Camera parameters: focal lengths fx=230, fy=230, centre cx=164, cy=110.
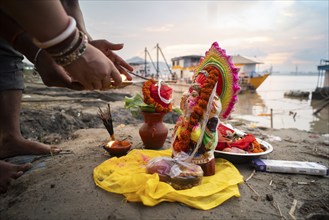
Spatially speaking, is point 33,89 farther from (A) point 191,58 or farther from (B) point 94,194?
(A) point 191,58

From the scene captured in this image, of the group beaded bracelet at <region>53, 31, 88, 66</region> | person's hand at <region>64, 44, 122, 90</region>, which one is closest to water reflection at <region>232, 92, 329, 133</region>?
person's hand at <region>64, 44, 122, 90</region>

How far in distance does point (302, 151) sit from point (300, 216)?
7.05 feet

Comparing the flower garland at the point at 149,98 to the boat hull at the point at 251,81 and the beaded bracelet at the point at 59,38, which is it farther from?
the boat hull at the point at 251,81

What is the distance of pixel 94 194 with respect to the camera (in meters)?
1.92

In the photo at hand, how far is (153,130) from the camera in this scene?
Result: 299cm

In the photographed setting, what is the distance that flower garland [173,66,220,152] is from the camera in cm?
224

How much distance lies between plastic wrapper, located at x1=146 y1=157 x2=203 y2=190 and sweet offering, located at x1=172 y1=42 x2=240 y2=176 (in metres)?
0.19

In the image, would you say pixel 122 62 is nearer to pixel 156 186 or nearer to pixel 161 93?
pixel 161 93

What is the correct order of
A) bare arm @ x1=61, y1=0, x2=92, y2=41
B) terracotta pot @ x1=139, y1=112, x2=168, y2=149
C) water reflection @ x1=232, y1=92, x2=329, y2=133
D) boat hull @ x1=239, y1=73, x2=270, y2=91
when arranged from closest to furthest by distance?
1. bare arm @ x1=61, y1=0, x2=92, y2=41
2. terracotta pot @ x1=139, y1=112, x2=168, y2=149
3. water reflection @ x1=232, y1=92, x2=329, y2=133
4. boat hull @ x1=239, y1=73, x2=270, y2=91

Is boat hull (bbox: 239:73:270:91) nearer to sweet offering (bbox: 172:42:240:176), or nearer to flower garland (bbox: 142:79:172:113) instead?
flower garland (bbox: 142:79:172:113)

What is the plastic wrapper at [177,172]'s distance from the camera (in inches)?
75.3

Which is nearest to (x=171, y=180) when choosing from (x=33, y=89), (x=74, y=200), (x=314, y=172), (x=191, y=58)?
(x=74, y=200)

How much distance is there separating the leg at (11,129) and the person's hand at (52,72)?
924mm

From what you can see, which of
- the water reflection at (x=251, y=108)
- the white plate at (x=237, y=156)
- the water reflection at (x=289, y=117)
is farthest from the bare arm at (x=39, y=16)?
the water reflection at (x=251, y=108)
